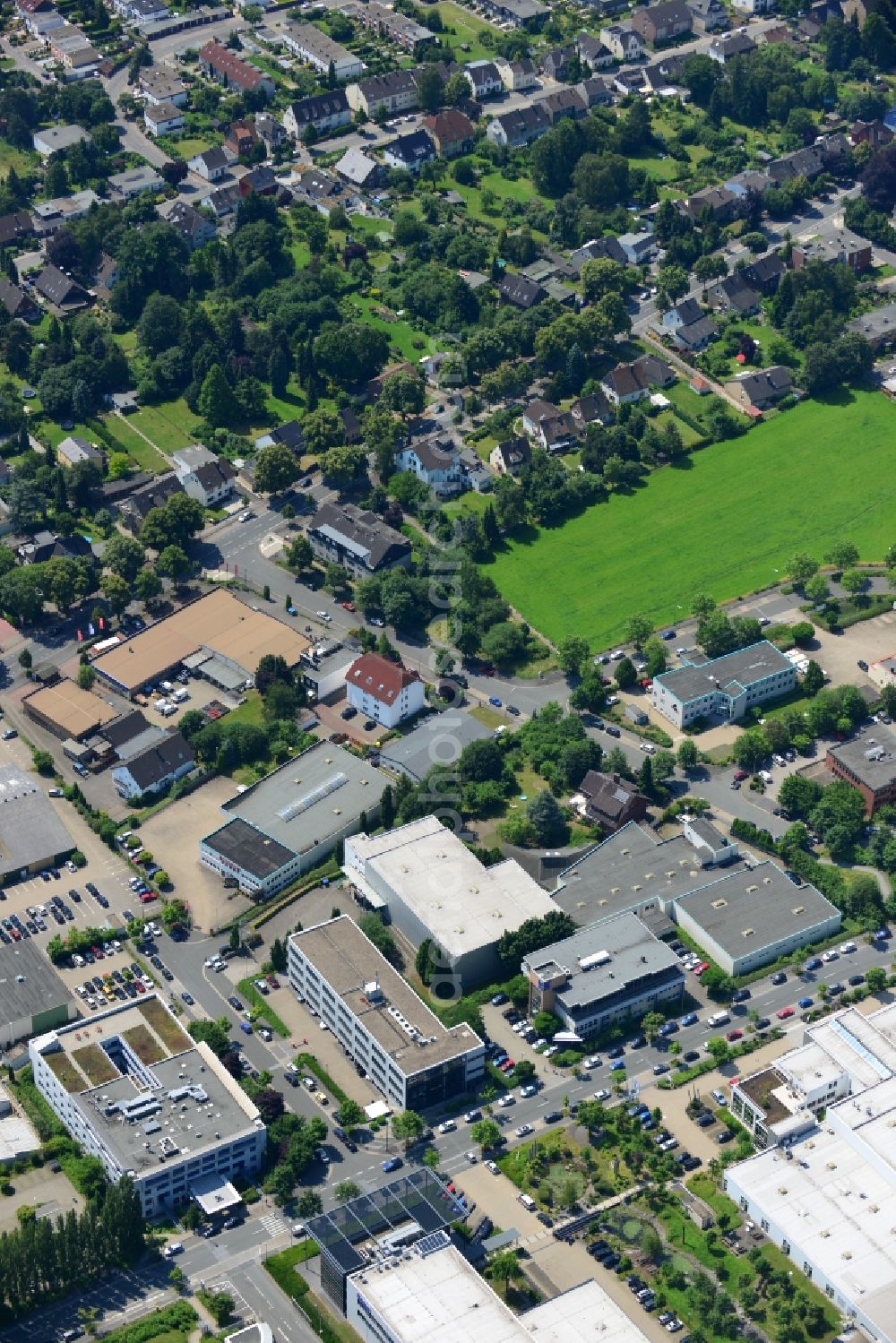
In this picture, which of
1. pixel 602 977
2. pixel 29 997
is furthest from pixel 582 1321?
pixel 29 997

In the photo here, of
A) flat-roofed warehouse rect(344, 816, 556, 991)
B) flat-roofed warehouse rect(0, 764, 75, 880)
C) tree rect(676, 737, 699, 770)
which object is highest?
flat-roofed warehouse rect(0, 764, 75, 880)

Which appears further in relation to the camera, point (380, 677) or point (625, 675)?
point (625, 675)

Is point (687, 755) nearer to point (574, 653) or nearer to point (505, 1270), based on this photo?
point (574, 653)

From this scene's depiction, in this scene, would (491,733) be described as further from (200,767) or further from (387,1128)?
(387,1128)

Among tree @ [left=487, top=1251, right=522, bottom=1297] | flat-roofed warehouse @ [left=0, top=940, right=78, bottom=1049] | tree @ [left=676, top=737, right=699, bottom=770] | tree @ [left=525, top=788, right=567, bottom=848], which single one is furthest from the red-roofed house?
tree @ [left=487, top=1251, right=522, bottom=1297]

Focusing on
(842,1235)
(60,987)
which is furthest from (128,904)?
(842,1235)

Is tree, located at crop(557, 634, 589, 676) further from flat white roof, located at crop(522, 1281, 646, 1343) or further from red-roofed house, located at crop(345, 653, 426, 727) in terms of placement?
flat white roof, located at crop(522, 1281, 646, 1343)
